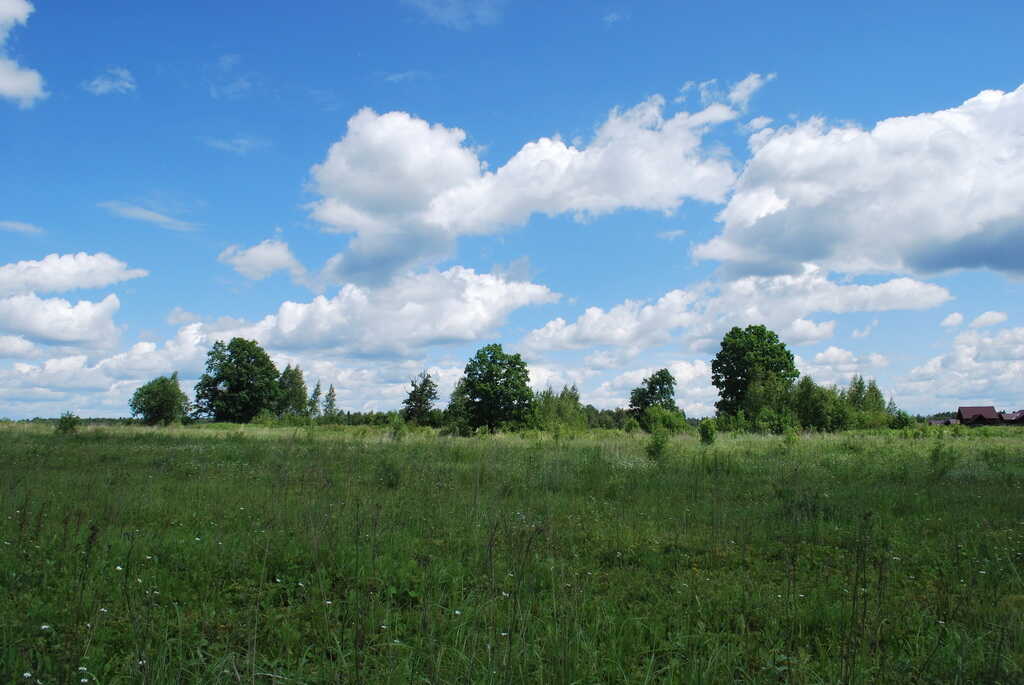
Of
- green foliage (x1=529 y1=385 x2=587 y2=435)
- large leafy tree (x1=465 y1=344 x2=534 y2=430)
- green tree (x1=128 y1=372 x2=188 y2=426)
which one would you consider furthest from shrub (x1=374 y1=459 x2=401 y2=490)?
green tree (x1=128 y1=372 x2=188 y2=426)

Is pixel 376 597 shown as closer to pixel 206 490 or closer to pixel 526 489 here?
pixel 526 489

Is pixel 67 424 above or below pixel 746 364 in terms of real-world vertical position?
below

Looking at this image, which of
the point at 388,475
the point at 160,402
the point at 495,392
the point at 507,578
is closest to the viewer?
the point at 507,578

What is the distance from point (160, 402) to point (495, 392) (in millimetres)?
37744

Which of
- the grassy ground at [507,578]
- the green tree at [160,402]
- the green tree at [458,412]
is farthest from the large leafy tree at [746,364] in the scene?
the green tree at [160,402]

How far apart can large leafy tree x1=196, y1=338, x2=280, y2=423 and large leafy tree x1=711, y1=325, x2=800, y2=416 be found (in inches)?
2173

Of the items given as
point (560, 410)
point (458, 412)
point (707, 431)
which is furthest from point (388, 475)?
point (458, 412)

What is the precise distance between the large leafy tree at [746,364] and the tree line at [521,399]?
109mm

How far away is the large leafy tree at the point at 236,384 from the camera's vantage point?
7300 cm

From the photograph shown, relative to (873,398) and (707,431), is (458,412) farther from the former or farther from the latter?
(873,398)

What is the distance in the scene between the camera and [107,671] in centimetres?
393

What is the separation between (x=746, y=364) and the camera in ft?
209

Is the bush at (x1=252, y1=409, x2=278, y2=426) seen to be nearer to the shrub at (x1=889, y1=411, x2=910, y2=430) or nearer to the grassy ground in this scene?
the grassy ground

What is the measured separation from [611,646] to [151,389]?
74.1 m
